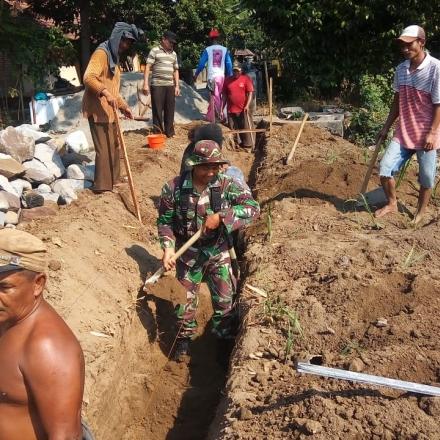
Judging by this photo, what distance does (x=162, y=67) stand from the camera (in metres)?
9.41

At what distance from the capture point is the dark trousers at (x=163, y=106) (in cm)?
953

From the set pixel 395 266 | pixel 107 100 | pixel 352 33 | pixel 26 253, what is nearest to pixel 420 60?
pixel 395 266

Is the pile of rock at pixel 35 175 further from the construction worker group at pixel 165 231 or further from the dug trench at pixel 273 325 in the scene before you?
the construction worker group at pixel 165 231

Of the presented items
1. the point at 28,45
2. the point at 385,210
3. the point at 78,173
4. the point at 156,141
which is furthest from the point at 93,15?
the point at 385,210

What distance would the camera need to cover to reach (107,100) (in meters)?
6.38

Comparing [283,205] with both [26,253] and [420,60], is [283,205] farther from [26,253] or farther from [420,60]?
[26,253]

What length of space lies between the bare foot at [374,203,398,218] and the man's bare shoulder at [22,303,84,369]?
15.5ft

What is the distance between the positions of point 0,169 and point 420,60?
5.09 meters

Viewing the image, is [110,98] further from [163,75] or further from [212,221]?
[163,75]

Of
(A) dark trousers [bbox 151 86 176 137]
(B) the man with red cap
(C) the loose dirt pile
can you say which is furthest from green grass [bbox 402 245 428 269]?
(B) the man with red cap

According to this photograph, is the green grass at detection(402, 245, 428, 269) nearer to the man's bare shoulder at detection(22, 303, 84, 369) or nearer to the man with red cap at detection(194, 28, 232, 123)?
the man's bare shoulder at detection(22, 303, 84, 369)

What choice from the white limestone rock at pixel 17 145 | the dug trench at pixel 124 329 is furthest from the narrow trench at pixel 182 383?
the white limestone rock at pixel 17 145

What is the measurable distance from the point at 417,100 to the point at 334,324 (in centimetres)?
283

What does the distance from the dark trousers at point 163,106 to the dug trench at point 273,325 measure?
327cm
